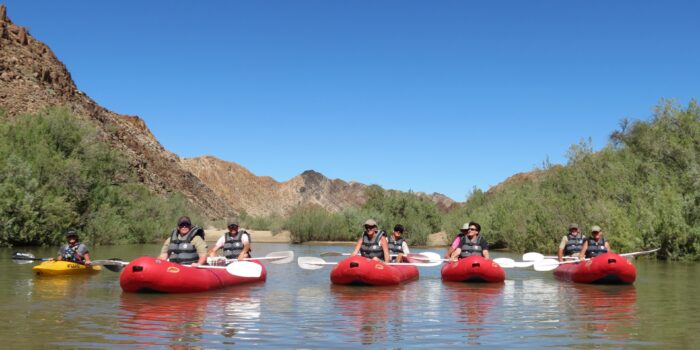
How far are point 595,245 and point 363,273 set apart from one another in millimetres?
6528

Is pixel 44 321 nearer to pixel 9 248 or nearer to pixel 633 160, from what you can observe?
pixel 9 248

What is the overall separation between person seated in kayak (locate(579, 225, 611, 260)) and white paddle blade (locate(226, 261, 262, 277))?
818cm

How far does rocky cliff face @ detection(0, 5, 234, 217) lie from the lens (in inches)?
2361

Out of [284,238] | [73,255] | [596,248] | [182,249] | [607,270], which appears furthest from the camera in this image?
[284,238]

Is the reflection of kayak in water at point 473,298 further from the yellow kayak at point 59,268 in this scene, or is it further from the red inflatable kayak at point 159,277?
the yellow kayak at point 59,268

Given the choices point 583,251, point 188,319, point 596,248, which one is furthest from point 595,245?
point 188,319

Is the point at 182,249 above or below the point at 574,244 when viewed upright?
below

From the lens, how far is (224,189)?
389ft

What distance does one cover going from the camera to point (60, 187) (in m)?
34.4

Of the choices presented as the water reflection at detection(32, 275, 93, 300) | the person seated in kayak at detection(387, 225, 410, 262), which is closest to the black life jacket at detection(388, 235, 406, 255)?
the person seated in kayak at detection(387, 225, 410, 262)

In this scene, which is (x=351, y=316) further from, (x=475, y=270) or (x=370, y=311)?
(x=475, y=270)

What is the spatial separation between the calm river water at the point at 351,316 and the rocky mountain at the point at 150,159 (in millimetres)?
31988

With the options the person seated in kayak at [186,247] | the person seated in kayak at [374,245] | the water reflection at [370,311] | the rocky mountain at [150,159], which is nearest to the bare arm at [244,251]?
the person seated in kayak at [186,247]

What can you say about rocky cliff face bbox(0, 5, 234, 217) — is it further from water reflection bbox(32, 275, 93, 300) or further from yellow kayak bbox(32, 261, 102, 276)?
water reflection bbox(32, 275, 93, 300)
